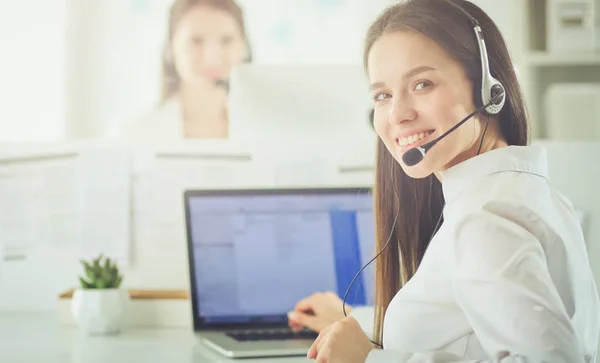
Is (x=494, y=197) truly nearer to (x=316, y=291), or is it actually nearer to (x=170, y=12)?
(x=316, y=291)

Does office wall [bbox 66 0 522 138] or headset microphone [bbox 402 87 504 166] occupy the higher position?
office wall [bbox 66 0 522 138]

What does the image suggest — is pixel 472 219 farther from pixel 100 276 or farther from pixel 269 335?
pixel 100 276

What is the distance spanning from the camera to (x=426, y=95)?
2.92 ft

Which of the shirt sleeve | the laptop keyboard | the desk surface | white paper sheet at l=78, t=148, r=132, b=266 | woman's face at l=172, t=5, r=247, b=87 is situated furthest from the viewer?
woman's face at l=172, t=5, r=247, b=87

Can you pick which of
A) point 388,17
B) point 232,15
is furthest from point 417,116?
point 232,15

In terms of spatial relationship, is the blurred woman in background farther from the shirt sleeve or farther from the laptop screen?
the shirt sleeve

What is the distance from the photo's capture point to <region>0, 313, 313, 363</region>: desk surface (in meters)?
1.24

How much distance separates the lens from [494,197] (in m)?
0.80

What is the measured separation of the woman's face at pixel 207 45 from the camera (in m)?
3.71

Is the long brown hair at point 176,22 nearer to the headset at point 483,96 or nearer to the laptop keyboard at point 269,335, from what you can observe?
the laptop keyboard at point 269,335

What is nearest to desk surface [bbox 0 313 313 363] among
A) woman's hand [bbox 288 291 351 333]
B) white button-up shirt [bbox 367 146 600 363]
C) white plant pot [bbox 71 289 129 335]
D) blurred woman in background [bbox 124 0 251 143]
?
white plant pot [bbox 71 289 129 335]

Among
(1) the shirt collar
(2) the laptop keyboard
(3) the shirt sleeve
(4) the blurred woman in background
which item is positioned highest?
(4) the blurred woman in background

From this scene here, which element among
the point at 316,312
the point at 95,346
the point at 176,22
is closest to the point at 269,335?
the point at 316,312

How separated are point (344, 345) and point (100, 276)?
2.47 feet
